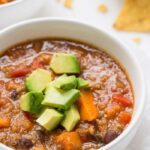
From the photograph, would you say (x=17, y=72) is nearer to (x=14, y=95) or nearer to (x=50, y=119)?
(x=14, y=95)

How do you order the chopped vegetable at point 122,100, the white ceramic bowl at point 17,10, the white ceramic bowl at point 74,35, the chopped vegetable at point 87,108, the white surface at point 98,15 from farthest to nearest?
1. the white surface at point 98,15
2. the white ceramic bowl at point 17,10
3. the white ceramic bowl at point 74,35
4. the chopped vegetable at point 122,100
5. the chopped vegetable at point 87,108

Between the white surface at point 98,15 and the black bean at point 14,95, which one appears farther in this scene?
the white surface at point 98,15

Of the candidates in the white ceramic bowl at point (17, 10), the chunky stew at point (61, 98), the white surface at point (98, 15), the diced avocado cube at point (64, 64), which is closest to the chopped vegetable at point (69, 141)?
the chunky stew at point (61, 98)

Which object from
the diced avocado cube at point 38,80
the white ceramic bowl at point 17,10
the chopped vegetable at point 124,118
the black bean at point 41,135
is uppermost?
the white ceramic bowl at point 17,10

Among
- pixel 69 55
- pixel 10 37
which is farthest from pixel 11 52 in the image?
pixel 69 55

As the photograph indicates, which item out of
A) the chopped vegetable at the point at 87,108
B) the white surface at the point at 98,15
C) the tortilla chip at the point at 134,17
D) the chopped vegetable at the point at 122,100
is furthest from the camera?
the tortilla chip at the point at 134,17

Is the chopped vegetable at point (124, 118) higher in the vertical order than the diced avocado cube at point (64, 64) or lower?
lower

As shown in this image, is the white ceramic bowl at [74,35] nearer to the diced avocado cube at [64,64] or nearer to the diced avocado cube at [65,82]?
the diced avocado cube at [64,64]

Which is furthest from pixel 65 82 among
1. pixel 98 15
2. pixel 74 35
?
pixel 98 15

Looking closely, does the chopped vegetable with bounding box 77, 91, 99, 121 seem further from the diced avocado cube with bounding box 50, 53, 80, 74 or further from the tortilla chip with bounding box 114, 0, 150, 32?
the tortilla chip with bounding box 114, 0, 150, 32
